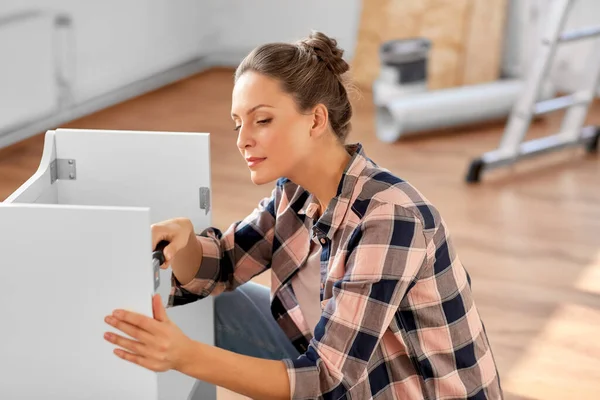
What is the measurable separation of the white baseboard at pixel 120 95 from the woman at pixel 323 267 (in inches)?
102

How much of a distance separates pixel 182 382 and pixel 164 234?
0.33 meters

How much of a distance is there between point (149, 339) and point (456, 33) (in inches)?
151

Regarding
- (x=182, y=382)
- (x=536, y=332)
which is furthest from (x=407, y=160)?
(x=182, y=382)

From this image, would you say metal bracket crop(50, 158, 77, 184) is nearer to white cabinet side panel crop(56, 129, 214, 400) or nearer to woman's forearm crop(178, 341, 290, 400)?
white cabinet side panel crop(56, 129, 214, 400)

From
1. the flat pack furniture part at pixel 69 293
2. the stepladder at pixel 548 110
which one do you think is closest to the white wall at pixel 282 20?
the stepladder at pixel 548 110

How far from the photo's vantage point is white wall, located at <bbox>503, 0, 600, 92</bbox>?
4578mm

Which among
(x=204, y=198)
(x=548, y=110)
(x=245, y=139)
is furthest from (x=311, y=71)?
(x=548, y=110)

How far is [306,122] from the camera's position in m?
1.37

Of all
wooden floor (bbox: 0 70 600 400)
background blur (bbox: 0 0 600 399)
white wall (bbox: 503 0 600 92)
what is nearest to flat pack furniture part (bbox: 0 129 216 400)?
wooden floor (bbox: 0 70 600 400)

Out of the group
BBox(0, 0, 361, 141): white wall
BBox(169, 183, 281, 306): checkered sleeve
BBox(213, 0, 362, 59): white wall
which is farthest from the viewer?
BBox(213, 0, 362, 59): white wall

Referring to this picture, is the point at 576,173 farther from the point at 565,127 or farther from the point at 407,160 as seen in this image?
the point at 407,160

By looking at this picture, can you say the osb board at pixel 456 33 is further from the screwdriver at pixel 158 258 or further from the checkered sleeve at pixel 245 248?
the screwdriver at pixel 158 258

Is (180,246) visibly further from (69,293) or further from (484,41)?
(484,41)

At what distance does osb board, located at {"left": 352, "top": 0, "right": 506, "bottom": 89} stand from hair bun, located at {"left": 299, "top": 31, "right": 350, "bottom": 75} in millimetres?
3342
